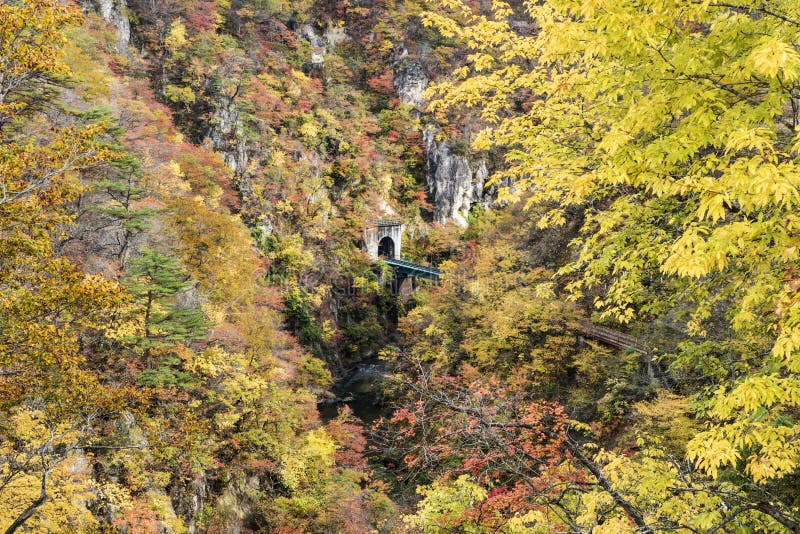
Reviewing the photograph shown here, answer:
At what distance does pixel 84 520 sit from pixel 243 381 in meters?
6.07

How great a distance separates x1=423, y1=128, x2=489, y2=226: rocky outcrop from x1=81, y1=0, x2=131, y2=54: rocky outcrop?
86.0ft

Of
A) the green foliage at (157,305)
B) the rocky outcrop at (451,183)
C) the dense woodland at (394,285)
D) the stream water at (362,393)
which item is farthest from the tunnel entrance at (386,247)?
the green foliage at (157,305)

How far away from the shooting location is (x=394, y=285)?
38656 millimetres

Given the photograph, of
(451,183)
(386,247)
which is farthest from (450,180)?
(386,247)

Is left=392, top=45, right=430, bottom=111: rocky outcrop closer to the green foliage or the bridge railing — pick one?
the bridge railing

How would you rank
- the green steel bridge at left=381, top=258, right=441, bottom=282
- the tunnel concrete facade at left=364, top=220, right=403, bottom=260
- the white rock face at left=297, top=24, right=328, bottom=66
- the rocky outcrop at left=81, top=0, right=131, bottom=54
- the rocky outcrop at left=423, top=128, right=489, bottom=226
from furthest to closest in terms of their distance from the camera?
1. the white rock face at left=297, top=24, right=328, bottom=66
2. the rocky outcrop at left=423, top=128, right=489, bottom=226
3. the tunnel concrete facade at left=364, top=220, right=403, bottom=260
4. the green steel bridge at left=381, top=258, right=441, bottom=282
5. the rocky outcrop at left=81, top=0, right=131, bottom=54

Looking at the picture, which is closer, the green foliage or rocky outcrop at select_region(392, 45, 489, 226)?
the green foliage

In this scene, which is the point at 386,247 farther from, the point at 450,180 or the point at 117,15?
the point at 117,15

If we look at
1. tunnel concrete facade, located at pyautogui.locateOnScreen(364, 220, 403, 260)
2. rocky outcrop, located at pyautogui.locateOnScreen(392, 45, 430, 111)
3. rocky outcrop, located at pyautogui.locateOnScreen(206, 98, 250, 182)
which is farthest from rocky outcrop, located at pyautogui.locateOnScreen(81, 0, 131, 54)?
rocky outcrop, located at pyautogui.locateOnScreen(392, 45, 430, 111)

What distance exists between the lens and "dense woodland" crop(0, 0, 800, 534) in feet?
12.0

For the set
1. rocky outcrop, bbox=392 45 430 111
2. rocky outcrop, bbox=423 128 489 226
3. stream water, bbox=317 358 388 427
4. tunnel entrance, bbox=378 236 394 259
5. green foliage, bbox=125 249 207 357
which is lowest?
stream water, bbox=317 358 388 427

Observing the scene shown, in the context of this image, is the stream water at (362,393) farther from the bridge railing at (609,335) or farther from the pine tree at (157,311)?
the bridge railing at (609,335)

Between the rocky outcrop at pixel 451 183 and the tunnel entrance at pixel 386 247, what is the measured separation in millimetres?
5558

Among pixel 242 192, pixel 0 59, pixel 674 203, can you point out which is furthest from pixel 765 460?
pixel 242 192
